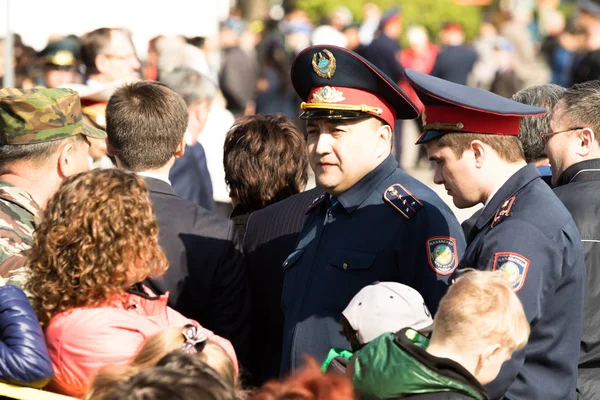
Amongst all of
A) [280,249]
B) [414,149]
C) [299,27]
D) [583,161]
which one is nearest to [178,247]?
[280,249]

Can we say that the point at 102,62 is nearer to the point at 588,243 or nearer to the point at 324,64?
the point at 324,64

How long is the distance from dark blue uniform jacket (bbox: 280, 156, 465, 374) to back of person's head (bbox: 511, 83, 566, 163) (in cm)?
119

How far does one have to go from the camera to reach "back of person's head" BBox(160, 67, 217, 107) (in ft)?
21.5

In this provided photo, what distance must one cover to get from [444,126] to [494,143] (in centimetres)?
20

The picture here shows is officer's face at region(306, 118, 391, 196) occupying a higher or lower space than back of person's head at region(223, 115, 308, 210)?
higher

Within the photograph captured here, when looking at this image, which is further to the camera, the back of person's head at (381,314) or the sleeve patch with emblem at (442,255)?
the sleeve patch with emblem at (442,255)

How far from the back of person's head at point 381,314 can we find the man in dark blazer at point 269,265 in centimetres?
117

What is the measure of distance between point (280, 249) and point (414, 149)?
11.4 metres

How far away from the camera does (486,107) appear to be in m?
3.38

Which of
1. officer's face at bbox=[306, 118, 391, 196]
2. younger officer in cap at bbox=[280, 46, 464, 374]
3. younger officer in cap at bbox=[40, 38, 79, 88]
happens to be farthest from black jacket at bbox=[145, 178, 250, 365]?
younger officer in cap at bbox=[40, 38, 79, 88]

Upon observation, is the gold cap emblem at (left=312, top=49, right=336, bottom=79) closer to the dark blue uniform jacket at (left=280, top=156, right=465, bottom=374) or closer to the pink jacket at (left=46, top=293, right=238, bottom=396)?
the dark blue uniform jacket at (left=280, top=156, right=465, bottom=374)

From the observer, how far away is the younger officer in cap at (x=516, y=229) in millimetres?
3133

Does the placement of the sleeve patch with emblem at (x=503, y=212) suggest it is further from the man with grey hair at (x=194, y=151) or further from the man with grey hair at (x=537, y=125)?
the man with grey hair at (x=194, y=151)

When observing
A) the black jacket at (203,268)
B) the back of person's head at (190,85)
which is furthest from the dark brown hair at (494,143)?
the back of person's head at (190,85)
